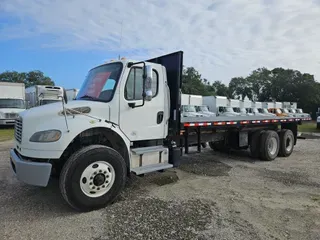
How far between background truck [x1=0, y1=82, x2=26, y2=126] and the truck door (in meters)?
16.6

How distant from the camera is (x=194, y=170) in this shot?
7168mm

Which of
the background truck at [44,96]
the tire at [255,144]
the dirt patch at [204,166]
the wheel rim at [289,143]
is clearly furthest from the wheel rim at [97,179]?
the background truck at [44,96]

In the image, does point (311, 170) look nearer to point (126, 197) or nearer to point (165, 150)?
point (165, 150)

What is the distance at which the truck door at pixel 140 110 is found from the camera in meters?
4.92

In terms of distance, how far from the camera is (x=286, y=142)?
377 inches

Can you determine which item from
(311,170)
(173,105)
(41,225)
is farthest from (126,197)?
(311,170)

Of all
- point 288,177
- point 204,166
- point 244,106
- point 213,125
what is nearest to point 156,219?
point 213,125

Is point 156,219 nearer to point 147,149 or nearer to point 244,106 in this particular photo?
point 147,149

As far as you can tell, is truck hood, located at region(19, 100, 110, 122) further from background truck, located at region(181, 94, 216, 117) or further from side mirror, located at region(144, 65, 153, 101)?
background truck, located at region(181, 94, 216, 117)

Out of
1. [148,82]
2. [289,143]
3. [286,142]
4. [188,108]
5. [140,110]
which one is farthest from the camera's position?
[188,108]

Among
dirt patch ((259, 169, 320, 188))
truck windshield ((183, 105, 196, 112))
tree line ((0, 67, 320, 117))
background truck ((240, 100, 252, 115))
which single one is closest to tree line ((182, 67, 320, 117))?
tree line ((0, 67, 320, 117))

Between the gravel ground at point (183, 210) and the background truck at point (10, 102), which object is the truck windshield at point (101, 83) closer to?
the gravel ground at point (183, 210)

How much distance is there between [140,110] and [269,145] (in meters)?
5.36

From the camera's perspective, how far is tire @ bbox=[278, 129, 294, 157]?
9.36 metres
